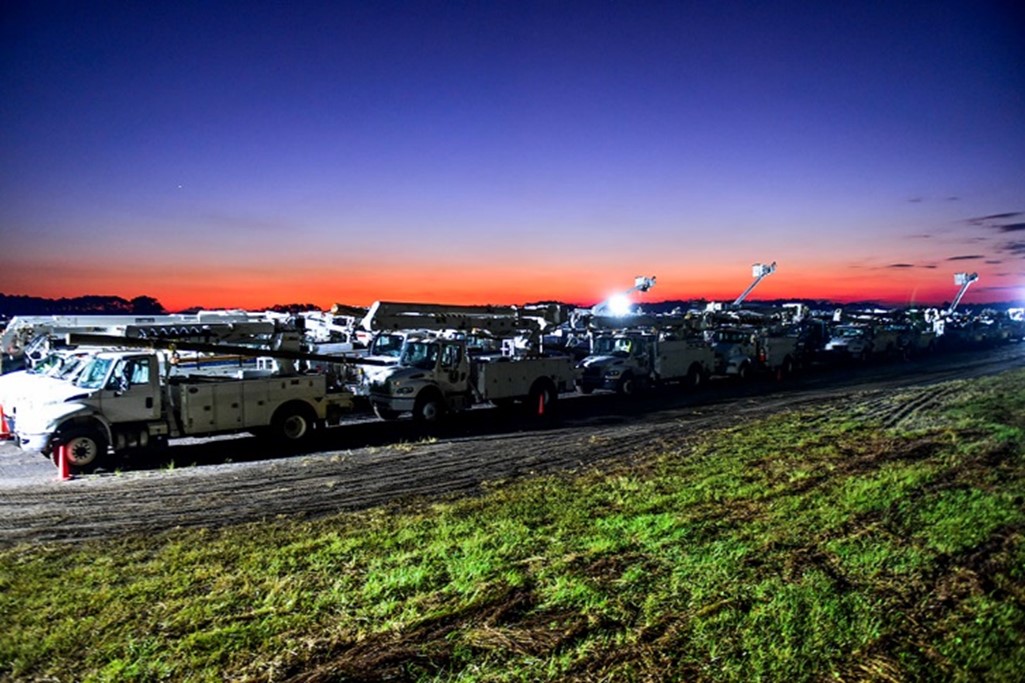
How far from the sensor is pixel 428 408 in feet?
59.9

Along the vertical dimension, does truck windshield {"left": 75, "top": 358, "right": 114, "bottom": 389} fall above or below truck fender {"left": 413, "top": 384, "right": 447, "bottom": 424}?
above

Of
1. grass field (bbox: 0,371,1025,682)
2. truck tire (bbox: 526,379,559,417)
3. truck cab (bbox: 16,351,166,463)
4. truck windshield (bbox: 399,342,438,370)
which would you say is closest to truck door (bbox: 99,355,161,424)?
truck cab (bbox: 16,351,166,463)

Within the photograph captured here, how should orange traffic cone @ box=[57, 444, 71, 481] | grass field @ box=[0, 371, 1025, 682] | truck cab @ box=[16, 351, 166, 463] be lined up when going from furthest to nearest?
truck cab @ box=[16, 351, 166, 463] → orange traffic cone @ box=[57, 444, 71, 481] → grass field @ box=[0, 371, 1025, 682]

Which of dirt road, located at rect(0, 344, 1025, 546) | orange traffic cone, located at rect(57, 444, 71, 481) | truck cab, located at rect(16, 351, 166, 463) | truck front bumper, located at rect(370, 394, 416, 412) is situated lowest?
dirt road, located at rect(0, 344, 1025, 546)

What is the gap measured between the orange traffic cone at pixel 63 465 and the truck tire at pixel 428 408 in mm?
8057

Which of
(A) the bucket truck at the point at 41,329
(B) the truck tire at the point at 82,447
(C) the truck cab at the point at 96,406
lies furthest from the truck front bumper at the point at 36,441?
(A) the bucket truck at the point at 41,329

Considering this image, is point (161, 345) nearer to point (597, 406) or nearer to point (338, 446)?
point (338, 446)

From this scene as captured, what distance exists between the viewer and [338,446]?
1534 centimetres

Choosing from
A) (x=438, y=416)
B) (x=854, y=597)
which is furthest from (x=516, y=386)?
(x=854, y=597)

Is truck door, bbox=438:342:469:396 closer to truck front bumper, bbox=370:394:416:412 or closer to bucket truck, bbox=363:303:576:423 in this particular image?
bucket truck, bbox=363:303:576:423

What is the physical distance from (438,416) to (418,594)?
11.9 metres

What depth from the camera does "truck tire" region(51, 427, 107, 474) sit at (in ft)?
40.9

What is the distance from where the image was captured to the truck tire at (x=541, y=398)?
21.0m

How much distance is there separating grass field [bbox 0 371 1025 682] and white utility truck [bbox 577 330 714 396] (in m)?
14.3
